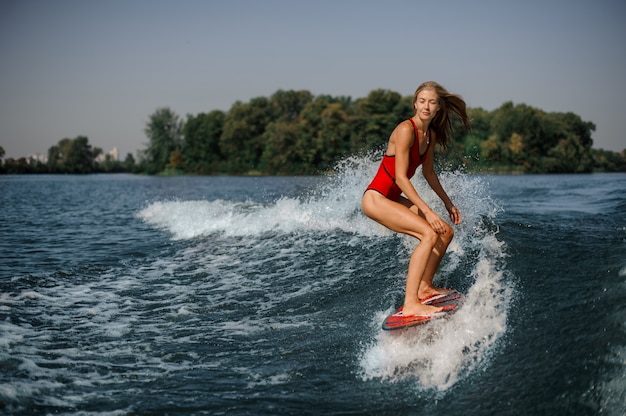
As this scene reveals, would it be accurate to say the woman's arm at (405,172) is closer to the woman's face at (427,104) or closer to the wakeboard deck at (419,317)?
the woman's face at (427,104)

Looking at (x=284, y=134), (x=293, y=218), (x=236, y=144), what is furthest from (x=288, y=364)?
(x=236, y=144)

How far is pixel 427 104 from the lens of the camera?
541 centimetres

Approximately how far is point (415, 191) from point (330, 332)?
1751 millimetres

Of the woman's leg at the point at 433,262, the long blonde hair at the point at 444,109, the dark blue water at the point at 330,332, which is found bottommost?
the dark blue water at the point at 330,332

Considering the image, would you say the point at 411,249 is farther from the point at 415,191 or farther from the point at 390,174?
the point at 415,191

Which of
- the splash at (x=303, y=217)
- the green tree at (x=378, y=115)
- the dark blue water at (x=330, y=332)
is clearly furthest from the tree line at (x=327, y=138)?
the dark blue water at (x=330, y=332)

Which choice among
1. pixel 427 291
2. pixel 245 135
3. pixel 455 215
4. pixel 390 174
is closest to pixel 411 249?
pixel 455 215

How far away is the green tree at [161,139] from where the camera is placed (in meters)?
132

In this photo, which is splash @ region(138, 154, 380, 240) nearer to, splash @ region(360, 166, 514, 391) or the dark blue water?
the dark blue water

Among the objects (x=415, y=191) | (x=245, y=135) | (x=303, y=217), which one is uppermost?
(x=245, y=135)

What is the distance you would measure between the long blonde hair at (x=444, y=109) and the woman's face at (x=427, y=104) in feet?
0.14

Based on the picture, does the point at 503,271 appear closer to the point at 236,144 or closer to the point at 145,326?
the point at 145,326

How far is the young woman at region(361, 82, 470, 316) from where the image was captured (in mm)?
5230

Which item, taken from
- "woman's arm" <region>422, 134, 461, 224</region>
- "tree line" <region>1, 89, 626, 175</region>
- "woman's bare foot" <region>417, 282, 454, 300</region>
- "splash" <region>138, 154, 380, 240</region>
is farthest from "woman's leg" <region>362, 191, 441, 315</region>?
"tree line" <region>1, 89, 626, 175</region>
